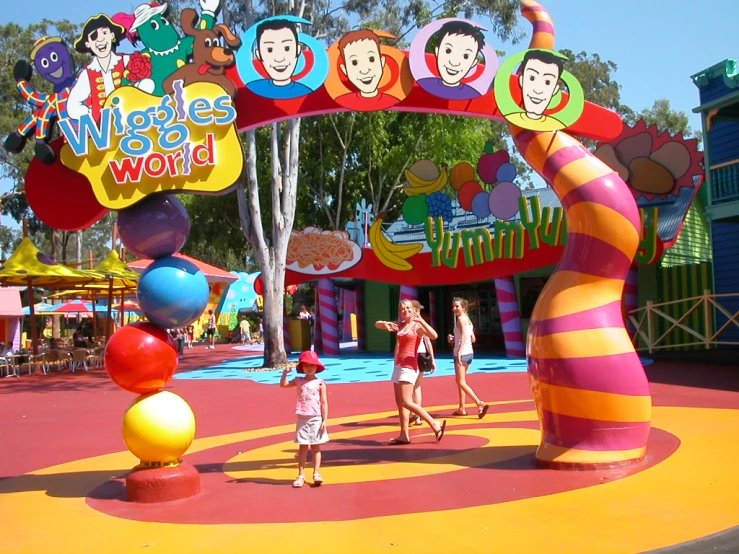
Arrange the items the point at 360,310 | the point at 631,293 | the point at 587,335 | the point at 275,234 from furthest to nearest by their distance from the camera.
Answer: the point at 360,310, the point at 275,234, the point at 631,293, the point at 587,335

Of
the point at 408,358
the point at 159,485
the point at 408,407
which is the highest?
the point at 408,358

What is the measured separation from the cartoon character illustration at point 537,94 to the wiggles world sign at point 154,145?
9.01 ft

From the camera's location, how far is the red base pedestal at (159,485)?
6.78 m

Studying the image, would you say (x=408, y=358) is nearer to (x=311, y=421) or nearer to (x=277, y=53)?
(x=311, y=421)

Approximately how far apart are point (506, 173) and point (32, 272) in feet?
46.5

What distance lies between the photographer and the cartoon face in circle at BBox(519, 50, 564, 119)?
25.4 ft

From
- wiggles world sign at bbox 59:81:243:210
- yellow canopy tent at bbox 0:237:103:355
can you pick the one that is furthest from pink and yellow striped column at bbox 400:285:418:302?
wiggles world sign at bbox 59:81:243:210

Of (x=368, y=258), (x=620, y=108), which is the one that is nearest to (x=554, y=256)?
(x=368, y=258)

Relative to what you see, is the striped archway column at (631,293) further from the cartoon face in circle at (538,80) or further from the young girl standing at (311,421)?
the young girl standing at (311,421)

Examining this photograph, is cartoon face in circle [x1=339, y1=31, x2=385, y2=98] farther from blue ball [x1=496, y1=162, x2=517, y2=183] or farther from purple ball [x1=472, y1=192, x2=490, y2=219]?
purple ball [x1=472, y1=192, x2=490, y2=219]

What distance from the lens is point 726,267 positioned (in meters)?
19.1

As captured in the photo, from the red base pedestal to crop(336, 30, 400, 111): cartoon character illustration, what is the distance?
13.0 feet

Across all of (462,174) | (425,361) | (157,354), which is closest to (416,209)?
(462,174)

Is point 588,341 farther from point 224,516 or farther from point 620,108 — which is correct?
point 620,108
